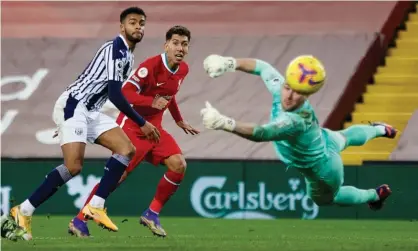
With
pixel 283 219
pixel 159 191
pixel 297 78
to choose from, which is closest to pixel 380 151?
pixel 283 219

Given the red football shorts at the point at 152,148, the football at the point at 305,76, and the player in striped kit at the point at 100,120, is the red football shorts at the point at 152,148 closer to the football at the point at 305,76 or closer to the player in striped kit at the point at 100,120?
the player in striped kit at the point at 100,120

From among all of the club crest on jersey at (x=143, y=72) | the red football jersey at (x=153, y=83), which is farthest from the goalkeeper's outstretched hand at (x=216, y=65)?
the club crest on jersey at (x=143, y=72)

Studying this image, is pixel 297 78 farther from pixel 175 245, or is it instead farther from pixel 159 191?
pixel 159 191

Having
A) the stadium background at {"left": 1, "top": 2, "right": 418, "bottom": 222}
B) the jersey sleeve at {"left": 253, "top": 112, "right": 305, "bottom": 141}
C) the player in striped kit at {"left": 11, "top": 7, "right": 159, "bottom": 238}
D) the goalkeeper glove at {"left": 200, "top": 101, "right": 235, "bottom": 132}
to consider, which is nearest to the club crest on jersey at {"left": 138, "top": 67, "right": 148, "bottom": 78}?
the player in striped kit at {"left": 11, "top": 7, "right": 159, "bottom": 238}

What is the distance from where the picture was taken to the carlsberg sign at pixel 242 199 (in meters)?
15.4

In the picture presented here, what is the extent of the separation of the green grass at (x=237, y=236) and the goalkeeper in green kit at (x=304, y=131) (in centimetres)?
43

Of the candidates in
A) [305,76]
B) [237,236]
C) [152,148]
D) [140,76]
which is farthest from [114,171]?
[305,76]

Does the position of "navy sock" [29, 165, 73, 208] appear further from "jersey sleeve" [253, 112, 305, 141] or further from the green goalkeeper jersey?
"jersey sleeve" [253, 112, 305, 141]

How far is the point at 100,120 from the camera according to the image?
10391 mm

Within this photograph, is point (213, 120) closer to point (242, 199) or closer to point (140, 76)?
point (140, 76)

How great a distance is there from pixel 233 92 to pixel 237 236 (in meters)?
6.65

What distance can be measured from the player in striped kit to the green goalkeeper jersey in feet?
3.96

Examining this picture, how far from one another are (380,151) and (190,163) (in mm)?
2820

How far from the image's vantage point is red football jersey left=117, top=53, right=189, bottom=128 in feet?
36.7
